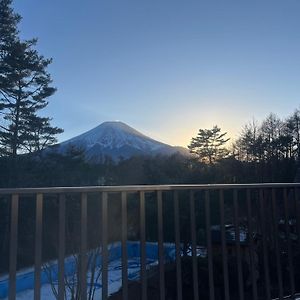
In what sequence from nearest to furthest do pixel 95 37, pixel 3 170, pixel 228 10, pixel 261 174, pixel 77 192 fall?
pixel 77 192
pixel 228 10
pixel 95 37
pixel 3 170
pixel 261 174

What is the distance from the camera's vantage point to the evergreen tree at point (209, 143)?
2706cm

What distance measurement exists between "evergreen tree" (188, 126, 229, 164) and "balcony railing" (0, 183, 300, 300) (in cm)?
2436

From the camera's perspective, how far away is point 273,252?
7.93ft

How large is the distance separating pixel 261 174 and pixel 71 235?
16819 mm

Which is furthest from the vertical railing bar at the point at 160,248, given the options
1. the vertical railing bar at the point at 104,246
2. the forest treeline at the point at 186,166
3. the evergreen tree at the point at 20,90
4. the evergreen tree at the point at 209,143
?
the evergreen tree at the point at 209,143

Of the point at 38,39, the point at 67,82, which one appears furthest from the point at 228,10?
the point at 38,39

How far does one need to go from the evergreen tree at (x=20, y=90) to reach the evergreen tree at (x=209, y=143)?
1303 cm

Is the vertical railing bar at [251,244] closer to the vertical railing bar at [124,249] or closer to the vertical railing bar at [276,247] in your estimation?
the vertical railing bar at [276,247]

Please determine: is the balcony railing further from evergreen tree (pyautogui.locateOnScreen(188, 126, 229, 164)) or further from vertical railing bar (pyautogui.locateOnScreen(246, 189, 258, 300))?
evergreen tree (pyautogui.locateOnScreen(188, 126, 229, 164))

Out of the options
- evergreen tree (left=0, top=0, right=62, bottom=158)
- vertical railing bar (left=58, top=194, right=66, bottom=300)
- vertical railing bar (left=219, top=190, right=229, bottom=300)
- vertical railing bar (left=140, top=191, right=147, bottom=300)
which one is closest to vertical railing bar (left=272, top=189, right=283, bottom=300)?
vertical railing bar (left=219, top=190, right=229, bottom=300)

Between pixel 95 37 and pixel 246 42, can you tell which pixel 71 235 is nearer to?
pixel 246 42

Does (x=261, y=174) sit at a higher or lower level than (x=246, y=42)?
lower

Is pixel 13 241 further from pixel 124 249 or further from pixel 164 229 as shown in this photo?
pixel 164 229

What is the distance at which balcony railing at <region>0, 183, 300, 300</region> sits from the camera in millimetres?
1499
